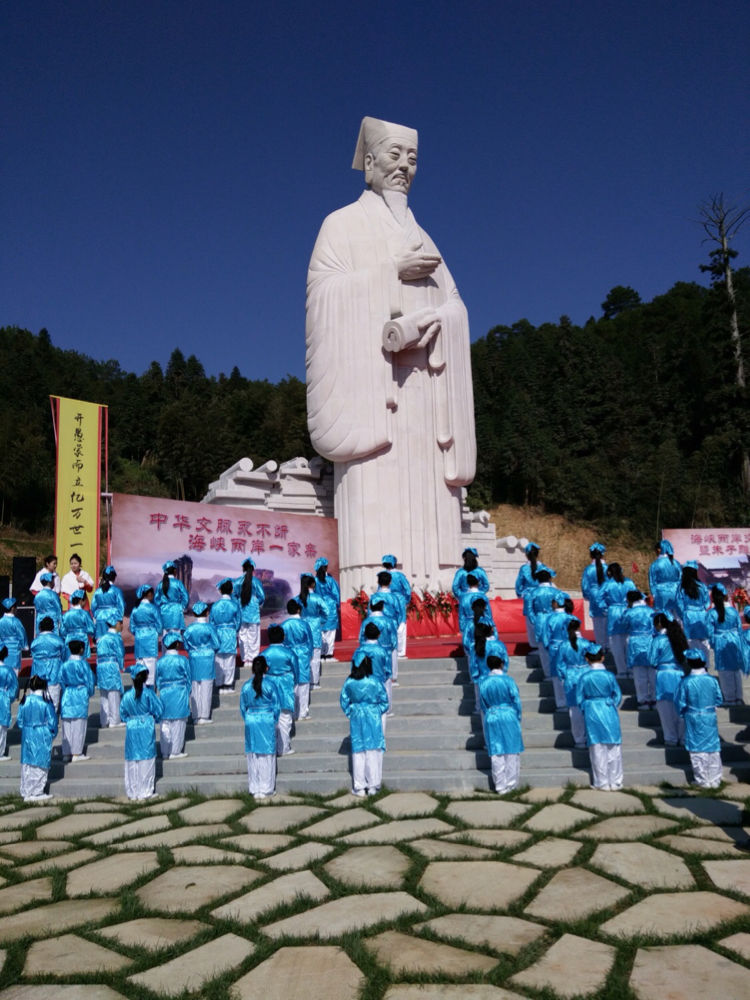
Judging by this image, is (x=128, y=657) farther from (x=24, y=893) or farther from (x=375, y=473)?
(x=24, y=893)

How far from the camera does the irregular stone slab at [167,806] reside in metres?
5.91

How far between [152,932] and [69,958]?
1.21 feet

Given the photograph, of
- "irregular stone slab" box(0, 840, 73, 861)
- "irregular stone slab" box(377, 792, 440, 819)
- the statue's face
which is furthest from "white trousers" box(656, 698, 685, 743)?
the statue's face

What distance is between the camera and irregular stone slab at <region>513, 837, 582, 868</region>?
4.30m

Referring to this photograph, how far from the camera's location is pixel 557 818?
5141 millimetres

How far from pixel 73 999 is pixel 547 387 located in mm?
30402

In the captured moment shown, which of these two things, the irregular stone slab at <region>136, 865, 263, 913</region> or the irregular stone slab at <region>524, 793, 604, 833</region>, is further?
the irregular stone slab at <region>524, 793, 604, 833</region>

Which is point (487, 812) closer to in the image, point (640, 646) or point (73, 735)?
point (640, 646)

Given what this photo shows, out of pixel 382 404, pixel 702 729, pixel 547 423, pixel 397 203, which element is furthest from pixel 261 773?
pixel 547 423

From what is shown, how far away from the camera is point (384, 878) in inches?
163

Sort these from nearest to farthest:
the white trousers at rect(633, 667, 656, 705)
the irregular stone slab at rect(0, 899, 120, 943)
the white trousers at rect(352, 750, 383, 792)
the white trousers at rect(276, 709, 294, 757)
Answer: the irregular stone slab at rect(0, 899, 120, 943) → the white trousers at rect(352, 750, 383, 792) → the white trousers at rect(276, 709, 294, 757) → the white trousers at rect(633, 667, 656, 705)

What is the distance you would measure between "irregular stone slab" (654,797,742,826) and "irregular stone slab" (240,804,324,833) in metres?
2.29

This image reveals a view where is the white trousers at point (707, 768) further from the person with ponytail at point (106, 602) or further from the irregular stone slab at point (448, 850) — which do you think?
the person with ponytail at point (106, 602)

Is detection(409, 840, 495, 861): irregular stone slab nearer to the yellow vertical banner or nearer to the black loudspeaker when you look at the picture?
the yellow vertical banner
